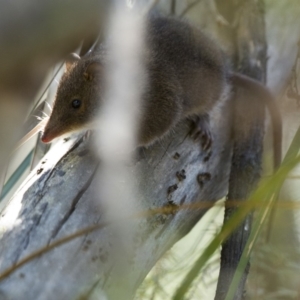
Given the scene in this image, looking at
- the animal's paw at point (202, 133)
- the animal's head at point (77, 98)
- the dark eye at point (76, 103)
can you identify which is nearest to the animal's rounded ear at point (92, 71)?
the animal's head at point (77, 98)

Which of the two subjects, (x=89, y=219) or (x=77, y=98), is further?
(x=77, y=98)

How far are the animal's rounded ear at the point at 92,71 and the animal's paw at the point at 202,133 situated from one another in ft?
2.34

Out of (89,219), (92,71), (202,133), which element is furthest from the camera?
(202,133)

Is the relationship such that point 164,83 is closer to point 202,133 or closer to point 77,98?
point 202,133

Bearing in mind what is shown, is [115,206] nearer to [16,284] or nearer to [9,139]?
[16,284]

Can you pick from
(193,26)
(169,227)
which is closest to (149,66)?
(193,26)

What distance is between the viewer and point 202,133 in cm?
302

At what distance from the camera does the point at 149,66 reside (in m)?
2.98

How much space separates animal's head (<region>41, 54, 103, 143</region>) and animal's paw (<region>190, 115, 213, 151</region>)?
648 mm

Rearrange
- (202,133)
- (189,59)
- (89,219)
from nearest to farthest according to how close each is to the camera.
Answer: (89,219) < (202,133) < (189,59)

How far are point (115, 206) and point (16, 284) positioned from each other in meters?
0.63

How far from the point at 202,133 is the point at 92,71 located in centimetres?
79

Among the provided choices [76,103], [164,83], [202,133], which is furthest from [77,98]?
[202,133]

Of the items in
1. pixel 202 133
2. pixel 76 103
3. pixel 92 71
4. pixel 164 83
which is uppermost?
pixel 92 71
